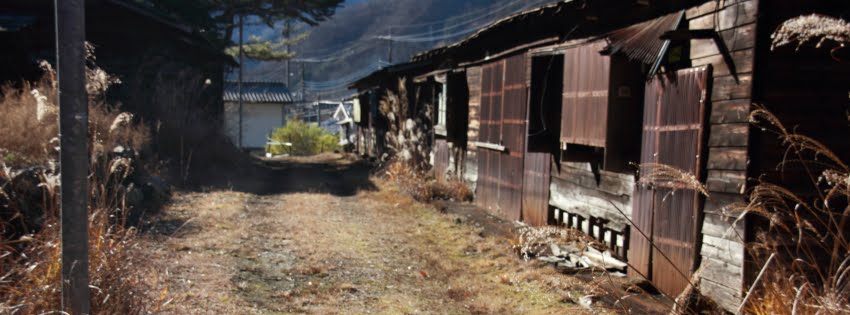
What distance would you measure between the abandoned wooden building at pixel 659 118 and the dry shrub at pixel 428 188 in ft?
6.80

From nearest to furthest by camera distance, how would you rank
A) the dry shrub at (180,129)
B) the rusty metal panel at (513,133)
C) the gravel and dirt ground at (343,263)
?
1. the gravel and dirt ground at (343,263)
2. the rusty metal panel at (513,133)
3. the dry shrub at (180,129)

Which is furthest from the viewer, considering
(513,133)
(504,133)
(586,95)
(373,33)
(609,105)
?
(373,33)

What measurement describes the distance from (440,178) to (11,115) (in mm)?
7330

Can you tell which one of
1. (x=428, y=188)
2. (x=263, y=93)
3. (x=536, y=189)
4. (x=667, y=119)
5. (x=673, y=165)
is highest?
(x=263, y=93)

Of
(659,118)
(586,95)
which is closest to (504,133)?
(586,95)

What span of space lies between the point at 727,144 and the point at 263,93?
36.2 meters

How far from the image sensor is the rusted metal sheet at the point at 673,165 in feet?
16.1

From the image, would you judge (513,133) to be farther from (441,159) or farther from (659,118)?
(441,159)

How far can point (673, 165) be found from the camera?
5.21 m

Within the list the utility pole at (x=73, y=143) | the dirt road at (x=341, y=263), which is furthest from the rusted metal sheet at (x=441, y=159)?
the utility pole at (x=73, y=143)

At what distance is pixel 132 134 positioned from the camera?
11320 mm

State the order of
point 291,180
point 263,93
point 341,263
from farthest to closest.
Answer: point 263,93 → point 291,180 → point 341,263

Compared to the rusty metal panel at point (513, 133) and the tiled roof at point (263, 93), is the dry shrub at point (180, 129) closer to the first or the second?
the rusty metal panel at point (513, 133)

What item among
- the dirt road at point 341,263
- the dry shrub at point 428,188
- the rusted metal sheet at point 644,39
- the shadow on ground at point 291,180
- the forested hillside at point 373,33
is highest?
the forested hillside at point 373,33
